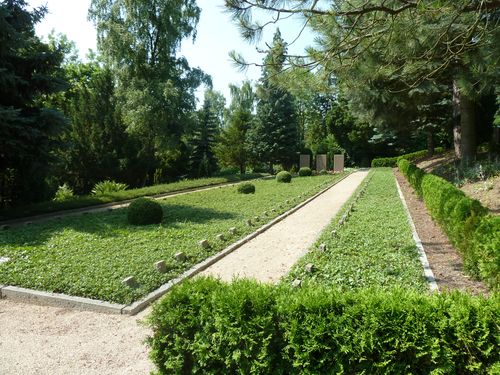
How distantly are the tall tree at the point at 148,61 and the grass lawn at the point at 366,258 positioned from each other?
57.0ft

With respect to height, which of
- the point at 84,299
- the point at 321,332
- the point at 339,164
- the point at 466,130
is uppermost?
the point at 466,130

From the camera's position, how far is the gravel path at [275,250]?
6086mm

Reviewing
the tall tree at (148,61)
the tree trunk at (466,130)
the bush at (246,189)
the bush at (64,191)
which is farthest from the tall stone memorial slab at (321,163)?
the bush at (64,191)

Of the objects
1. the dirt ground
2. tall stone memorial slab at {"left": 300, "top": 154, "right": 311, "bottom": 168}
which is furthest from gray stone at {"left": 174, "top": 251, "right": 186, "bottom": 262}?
tall stone memorial slab at {"left": 300, "top": 154, "right": 311, "bottom": 168}

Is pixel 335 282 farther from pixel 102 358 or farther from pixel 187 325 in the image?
pixel 102 358

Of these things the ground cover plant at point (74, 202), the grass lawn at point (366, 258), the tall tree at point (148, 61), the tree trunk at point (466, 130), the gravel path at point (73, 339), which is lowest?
the gravel path at point (73, 339)

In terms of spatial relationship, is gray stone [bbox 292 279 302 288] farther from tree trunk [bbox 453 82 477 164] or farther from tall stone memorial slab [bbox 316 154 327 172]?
tall stone memorial slab [bbox 316 154 327 172]

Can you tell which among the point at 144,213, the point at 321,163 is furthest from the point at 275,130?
the point at 144,213

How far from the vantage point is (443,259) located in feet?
21.3

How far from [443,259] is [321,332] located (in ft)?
15.3

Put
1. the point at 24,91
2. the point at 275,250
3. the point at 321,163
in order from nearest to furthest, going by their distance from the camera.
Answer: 1. the point at 275,250
2. the point at 24,91
3. the point at 321,163

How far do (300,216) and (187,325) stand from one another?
8.53 metres

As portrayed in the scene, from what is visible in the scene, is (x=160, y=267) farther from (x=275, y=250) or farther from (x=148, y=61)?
(x=148, y=61)

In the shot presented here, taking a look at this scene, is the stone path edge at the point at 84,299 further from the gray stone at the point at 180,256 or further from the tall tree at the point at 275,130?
the tall tree at the point at 275,130
